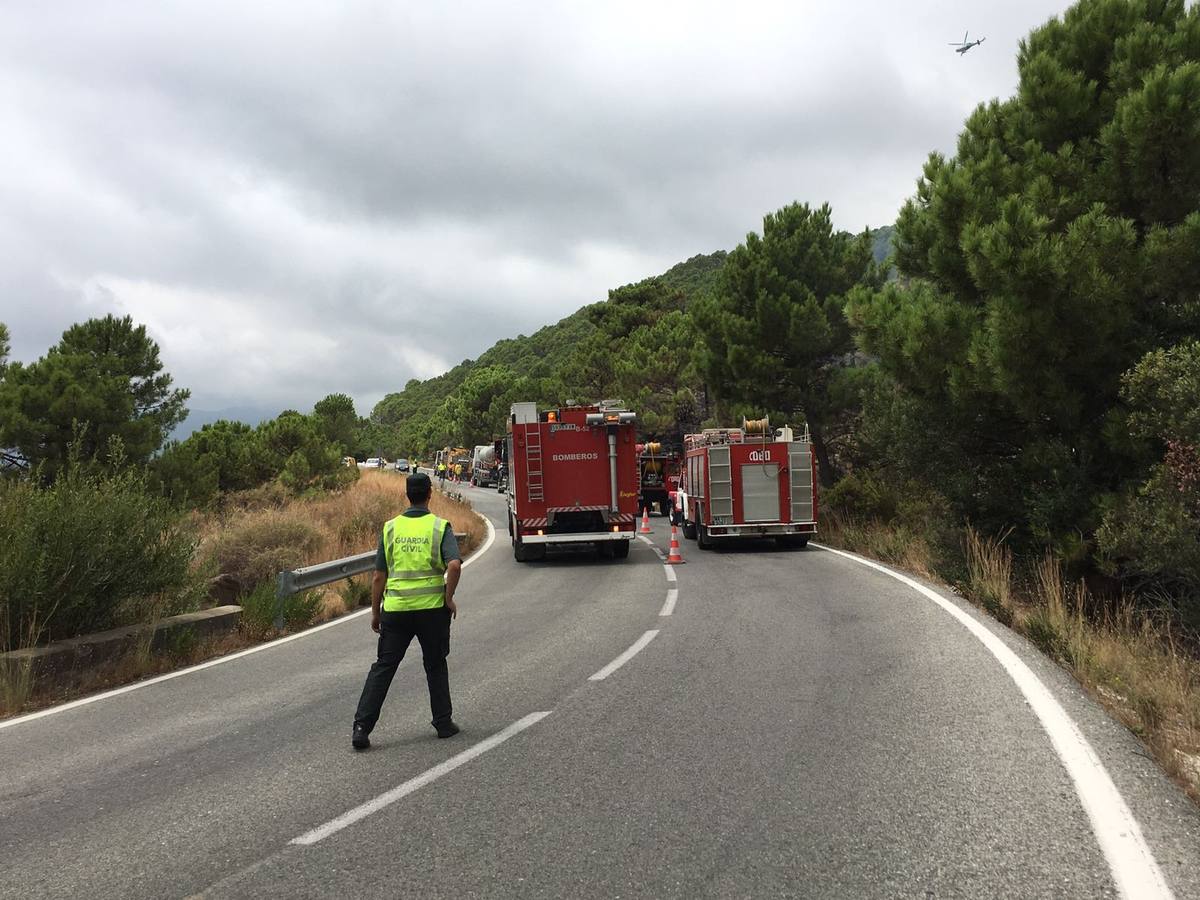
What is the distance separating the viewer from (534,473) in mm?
17328

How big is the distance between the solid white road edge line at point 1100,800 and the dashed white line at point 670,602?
14.4 ft

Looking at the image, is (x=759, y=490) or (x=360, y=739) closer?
(x=360, y=739)

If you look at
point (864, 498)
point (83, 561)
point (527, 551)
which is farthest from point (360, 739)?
point (864, 498)

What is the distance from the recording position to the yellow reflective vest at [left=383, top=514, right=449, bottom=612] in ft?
18.5

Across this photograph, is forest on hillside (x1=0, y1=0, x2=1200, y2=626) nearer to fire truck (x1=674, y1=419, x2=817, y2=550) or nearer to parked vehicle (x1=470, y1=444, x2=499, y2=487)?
fire truck (x1=674, y1=419, x2=817, y2=550)

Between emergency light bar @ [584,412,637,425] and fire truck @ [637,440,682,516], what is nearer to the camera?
emergency light bar @ [584,412,637,425]

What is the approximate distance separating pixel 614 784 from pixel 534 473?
13.0m

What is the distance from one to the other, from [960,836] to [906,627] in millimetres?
5368

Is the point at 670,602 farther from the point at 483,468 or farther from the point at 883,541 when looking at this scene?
the point at 483,468

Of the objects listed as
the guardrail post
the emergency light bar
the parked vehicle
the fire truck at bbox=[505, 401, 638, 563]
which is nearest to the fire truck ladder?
the fire truck at bbox=[505, 401, 638, 563]

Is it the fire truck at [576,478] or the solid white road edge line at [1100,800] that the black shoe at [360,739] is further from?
the fire truck at [576,478]

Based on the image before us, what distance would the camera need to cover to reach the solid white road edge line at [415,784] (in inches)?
158

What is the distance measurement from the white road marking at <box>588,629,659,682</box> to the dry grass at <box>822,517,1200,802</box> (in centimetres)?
364

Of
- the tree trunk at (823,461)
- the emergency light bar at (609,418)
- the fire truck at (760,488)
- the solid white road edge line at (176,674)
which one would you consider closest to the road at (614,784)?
the solid white road edge line at (176,674)
